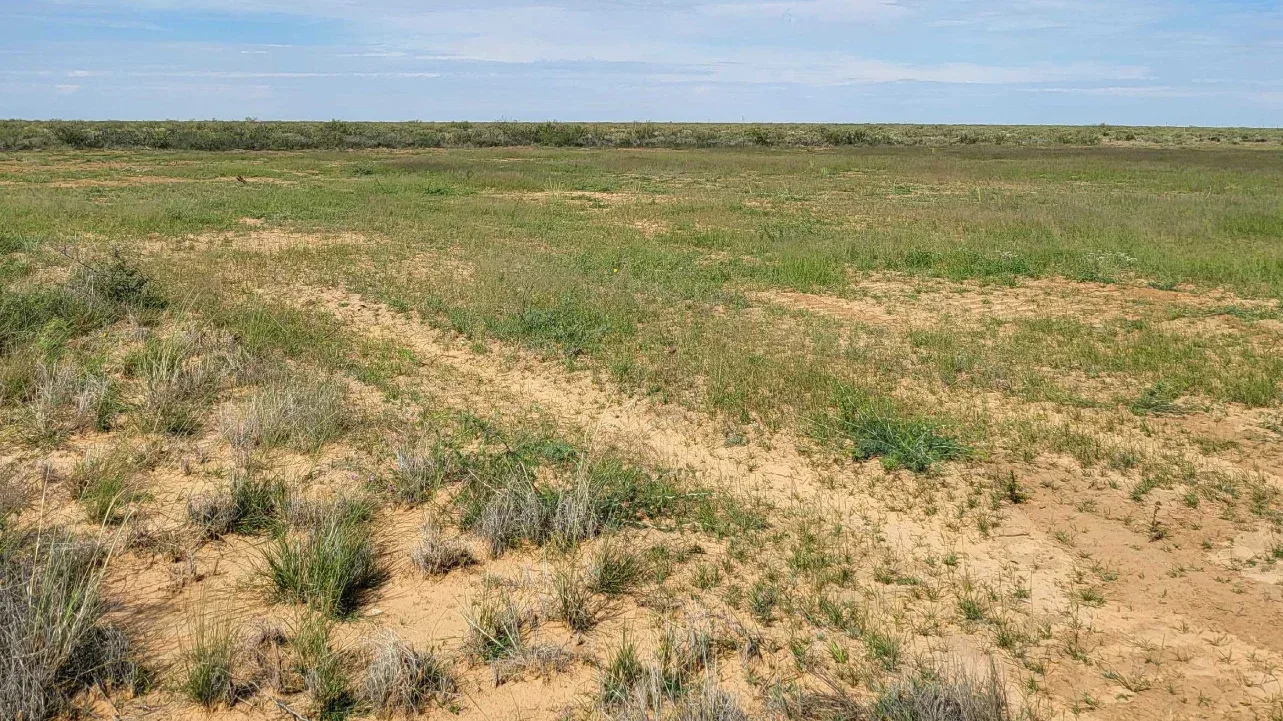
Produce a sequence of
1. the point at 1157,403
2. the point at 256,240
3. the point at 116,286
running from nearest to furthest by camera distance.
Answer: the point at 1157,403, the point at 116,286, the point at 256,240

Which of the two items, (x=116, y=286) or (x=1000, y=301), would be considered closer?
(x=116, y=286)

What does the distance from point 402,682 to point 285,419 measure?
312 centimetres

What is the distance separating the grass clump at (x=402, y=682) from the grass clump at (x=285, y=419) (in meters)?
2.66

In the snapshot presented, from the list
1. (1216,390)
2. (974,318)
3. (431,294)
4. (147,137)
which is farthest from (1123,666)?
(147,137)

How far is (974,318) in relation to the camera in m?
9.84

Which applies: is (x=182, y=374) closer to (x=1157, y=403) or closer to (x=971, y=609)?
(x=971, y=609)

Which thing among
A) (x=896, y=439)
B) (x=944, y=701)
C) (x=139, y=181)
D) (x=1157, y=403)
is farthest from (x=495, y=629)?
(x=139, y=181)

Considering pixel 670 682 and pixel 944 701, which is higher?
pixel 944 701

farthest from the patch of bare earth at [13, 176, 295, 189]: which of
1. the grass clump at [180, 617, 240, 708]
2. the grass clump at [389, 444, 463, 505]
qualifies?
the grass clump at [180, 617, 240, 708]

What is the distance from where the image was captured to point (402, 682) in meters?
3.46

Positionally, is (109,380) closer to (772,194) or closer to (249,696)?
(249,696)

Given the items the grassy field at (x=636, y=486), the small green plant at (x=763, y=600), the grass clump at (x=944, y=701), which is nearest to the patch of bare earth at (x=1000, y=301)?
the grassy field at (x=636, y=486)

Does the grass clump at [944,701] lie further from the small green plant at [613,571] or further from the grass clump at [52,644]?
the grass clump at [52,644]

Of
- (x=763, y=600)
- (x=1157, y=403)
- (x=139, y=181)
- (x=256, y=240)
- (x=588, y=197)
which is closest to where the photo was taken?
(x=763, y=600)
